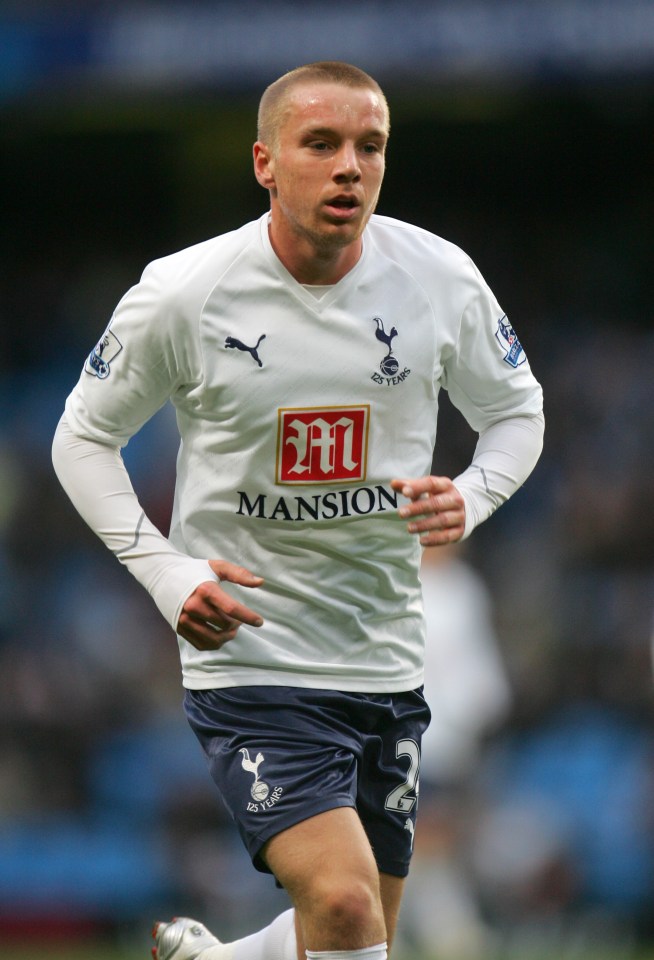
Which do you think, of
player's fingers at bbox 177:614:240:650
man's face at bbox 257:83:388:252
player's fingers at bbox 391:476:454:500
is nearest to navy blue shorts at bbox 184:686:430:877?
player's fingers at bbox 177:614:240:650

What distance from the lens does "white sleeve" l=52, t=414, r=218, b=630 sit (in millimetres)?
4242

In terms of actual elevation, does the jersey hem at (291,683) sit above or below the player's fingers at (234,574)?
below

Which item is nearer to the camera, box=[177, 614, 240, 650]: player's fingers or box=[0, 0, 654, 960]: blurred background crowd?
box=[177, 614, 240, 650]: player's fingers

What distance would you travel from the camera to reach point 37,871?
9.61 metres

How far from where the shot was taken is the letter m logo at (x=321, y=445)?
4293 millimetres

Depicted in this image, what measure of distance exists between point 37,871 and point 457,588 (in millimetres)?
2999

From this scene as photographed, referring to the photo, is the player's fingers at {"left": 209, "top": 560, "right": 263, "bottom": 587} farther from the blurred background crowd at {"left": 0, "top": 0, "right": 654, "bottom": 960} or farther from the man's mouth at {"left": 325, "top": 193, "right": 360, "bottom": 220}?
the blurred background crowd at {"left": 0, "top": 0, "right": 654, "bottom": 960}

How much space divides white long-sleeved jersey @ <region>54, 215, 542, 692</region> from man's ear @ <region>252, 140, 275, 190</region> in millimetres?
114

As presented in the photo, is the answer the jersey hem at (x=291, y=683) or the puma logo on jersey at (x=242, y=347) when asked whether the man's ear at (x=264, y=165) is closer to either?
the puma logo on jersey at (x=242, y=347)

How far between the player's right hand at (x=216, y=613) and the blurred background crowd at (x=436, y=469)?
14.9 feet

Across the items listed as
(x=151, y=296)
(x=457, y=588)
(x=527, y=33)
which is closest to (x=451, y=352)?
(x=151, y=296)

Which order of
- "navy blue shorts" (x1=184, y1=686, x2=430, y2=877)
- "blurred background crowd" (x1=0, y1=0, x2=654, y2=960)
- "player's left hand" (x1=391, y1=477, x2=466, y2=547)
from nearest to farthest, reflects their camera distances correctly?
"player's left hand" (x1=391, y1=477, x2=466, y2=547), "navy blue shorts" (x1=184, y1=686, x2=430, y2=877), "blurred background crowd" (x1=0, y1=0, x2=654, y2=960)

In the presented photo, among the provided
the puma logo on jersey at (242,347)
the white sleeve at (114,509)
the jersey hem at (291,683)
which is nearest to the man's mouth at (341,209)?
the puma logo on jersey at (242,347)

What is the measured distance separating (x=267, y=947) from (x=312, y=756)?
0.67 m
